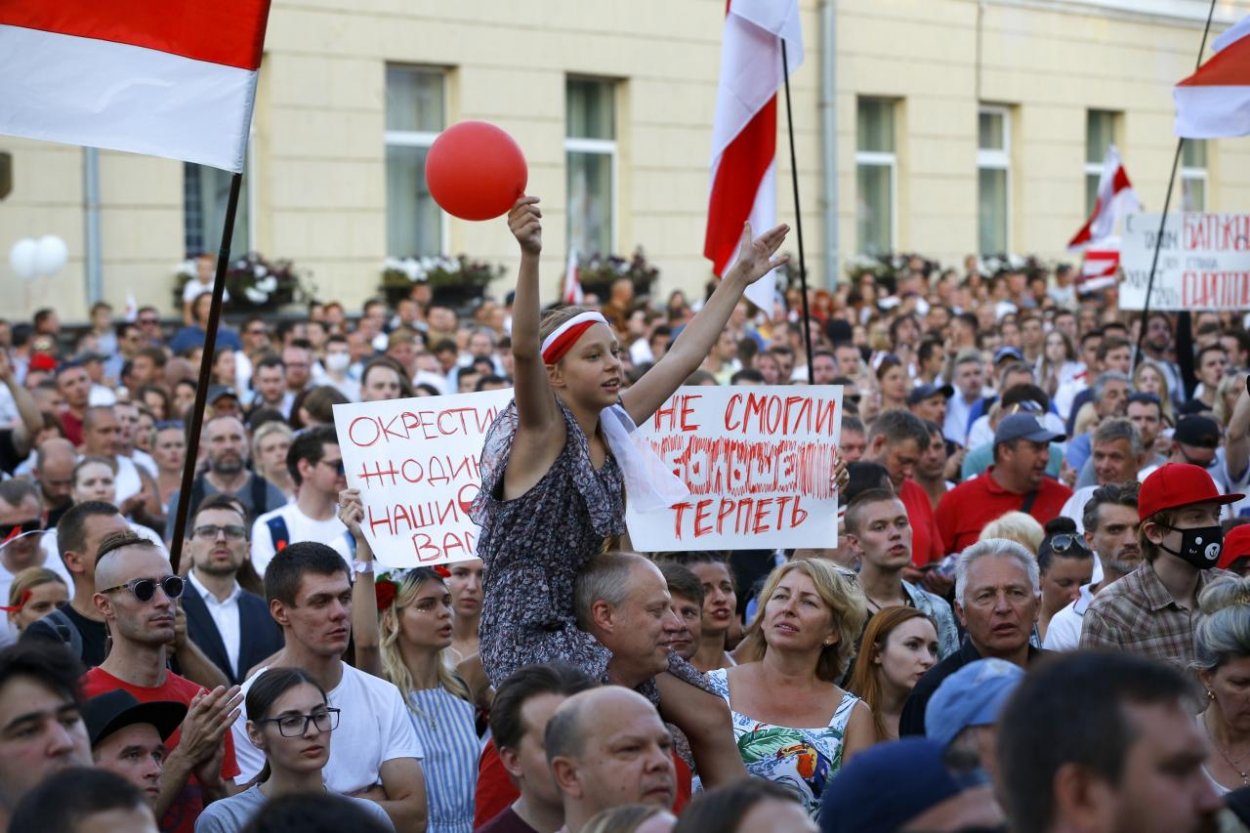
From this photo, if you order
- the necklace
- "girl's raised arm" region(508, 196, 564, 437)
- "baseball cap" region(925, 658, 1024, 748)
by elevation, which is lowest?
the necklace

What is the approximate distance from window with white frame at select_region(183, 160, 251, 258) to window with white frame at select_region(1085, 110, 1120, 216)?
15.2 m

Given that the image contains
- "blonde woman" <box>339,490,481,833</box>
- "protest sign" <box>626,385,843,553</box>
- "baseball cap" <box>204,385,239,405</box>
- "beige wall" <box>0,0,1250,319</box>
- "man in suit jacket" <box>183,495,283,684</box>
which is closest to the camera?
"blonde woman" <box>339,490,481,833</box>

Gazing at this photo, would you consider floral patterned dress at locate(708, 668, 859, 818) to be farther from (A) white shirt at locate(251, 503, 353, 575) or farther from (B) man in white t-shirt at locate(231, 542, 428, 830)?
(A) white shirt at locate(251, 503, 353, 575)

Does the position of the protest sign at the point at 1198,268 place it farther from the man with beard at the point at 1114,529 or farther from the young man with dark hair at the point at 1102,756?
the young man with dark hair at the point at 1102,756

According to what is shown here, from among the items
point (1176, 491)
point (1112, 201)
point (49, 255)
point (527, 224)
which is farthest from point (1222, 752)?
point (1112, 201)

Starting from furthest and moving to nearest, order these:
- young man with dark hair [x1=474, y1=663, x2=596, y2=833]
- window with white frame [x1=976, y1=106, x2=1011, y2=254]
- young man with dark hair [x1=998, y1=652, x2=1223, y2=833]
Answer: window with white frame [x1=976, y1=106, x2=1011, y2=254] < young man with dark hair [x1=474, y1=663, x2=596, y2=833] < young man with dark hair [x1=998, y1=652, x2=1223, y2=833]

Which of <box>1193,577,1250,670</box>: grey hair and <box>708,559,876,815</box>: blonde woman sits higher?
<box>1193,577,1250,670</box>: grey hair

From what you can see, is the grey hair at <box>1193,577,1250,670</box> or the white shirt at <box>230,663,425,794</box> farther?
the white shirt at <box>230,663,425,794</box>

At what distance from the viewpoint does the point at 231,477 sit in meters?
9.61

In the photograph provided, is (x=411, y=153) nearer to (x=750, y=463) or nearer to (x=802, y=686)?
(x=750, y=463)

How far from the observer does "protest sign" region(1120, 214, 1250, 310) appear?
43.3 feet

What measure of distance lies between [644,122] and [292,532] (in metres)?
15.5

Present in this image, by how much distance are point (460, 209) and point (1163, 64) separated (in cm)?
2773

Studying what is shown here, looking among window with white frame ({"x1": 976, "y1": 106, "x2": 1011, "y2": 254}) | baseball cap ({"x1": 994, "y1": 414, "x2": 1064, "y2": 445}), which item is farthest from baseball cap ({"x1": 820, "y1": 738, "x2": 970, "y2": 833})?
window with white frame ({"x1": 976, "y1": 106, "x2": 1011, "y2": 254})
